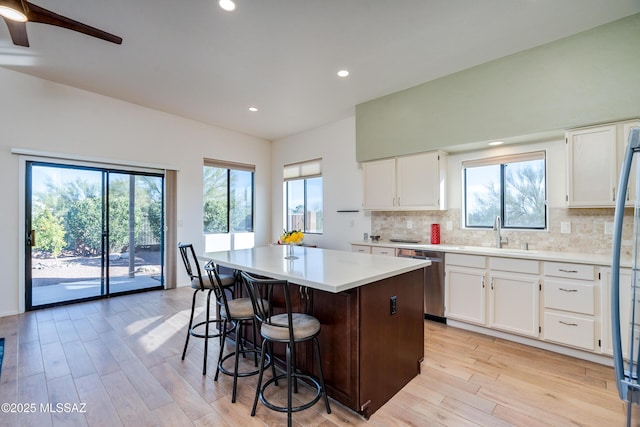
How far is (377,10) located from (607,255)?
3.19 meters

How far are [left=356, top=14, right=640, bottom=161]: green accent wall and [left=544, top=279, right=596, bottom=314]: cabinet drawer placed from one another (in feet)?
5.01

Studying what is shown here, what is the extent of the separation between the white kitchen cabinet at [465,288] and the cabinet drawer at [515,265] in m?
0.11

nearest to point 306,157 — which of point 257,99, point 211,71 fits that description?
point 257,99

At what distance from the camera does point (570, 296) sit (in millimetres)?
2711

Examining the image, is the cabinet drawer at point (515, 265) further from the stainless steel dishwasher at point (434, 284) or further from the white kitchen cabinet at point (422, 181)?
the white kitchen cabinet at point (422, 181)

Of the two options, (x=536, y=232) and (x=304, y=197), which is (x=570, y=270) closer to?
(x=536, y=232)

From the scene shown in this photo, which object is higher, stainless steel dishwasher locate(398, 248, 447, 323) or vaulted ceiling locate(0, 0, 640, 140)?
vaulted ceiling locate(0, 0, 640, 140)

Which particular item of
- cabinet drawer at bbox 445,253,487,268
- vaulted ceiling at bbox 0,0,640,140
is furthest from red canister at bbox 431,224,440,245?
vaulted ceiling at bbox 0,0,640,140

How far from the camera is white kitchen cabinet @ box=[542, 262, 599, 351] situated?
262cm

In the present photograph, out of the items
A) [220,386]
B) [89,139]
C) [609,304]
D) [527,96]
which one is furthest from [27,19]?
[609,304]

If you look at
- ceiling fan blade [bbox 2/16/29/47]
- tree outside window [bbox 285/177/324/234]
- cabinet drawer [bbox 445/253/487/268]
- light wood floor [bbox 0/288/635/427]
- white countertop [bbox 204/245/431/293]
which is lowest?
light wood floor [bbox 0/288/635/427]

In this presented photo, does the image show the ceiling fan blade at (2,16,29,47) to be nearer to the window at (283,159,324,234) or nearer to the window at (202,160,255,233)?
the window at (202,160,255,233)

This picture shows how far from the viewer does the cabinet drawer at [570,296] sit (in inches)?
103

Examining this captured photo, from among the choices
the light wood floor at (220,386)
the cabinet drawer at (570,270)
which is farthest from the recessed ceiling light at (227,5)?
the cabinet drawer at (570,270)
